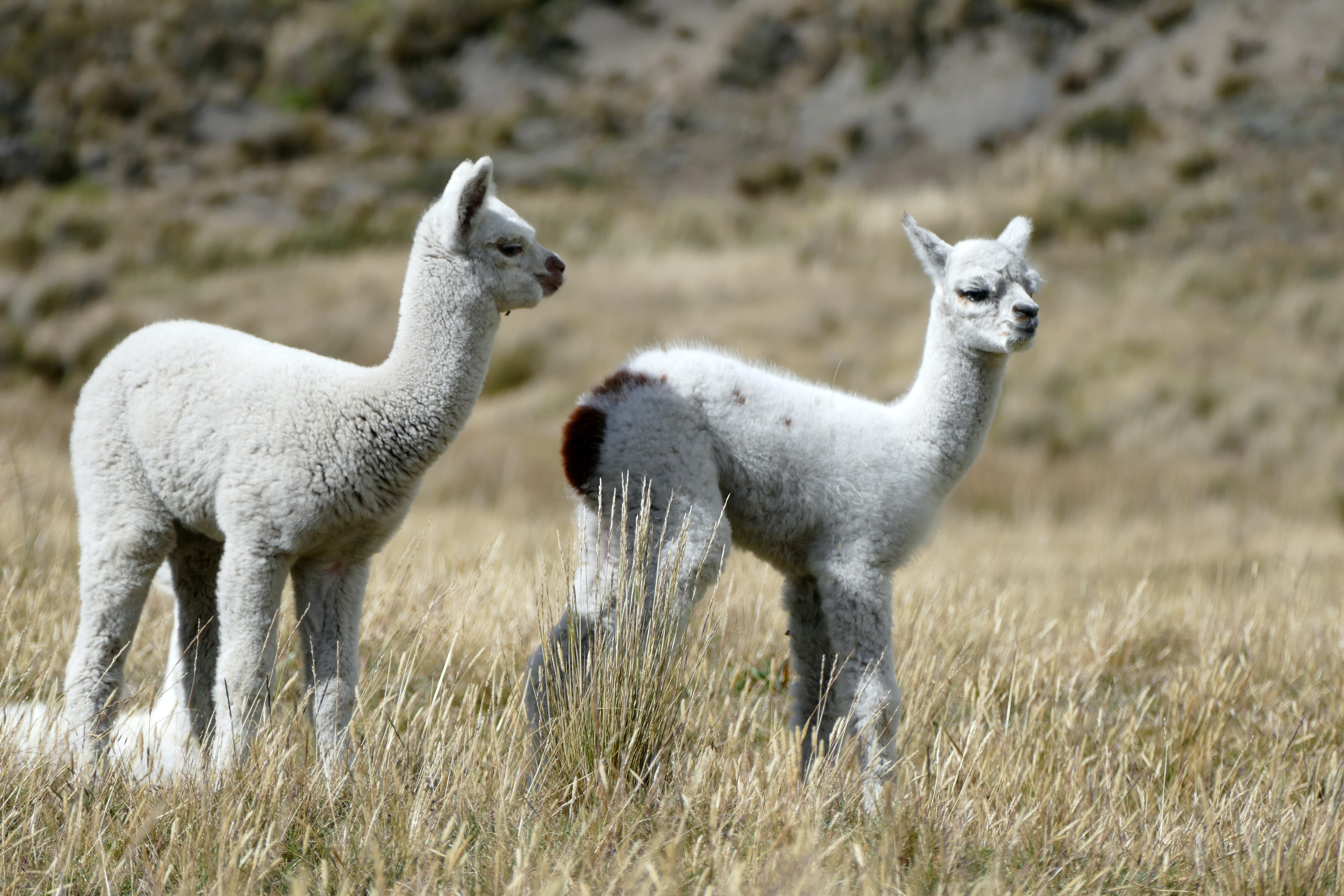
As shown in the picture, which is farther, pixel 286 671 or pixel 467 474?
pixel 467 474

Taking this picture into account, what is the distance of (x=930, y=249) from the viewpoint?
14.1ft

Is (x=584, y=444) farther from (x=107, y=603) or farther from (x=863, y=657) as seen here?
(x=107, y=603)

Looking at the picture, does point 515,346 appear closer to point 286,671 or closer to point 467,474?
point 467,474

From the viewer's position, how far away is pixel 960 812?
3633mm

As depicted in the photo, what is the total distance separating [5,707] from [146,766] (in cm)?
58

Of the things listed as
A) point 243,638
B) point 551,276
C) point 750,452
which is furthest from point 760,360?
point 243,638

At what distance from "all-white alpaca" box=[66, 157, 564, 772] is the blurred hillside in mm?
9857

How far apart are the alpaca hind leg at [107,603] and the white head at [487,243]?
1.34 meters

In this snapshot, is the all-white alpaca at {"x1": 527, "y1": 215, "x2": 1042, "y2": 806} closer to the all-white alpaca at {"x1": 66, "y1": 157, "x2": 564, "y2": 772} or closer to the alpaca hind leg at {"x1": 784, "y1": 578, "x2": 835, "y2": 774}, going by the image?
the alpaca hind leg at {"x1": 784, "y1": 578, "x2": 835, "y2": 774}

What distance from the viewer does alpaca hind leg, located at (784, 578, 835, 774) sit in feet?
13.9

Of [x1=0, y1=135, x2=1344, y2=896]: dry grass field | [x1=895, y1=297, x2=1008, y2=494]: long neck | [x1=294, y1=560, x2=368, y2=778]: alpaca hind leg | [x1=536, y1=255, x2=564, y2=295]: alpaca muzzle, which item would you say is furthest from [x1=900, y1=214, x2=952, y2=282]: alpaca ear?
[x1=294, y1=560, x2=368, y2=778]: alpaca hind leg

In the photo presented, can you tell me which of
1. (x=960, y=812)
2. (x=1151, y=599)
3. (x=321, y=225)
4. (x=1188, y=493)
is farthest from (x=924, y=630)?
(x=321, y=225)

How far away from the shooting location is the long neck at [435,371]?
3.70 metres

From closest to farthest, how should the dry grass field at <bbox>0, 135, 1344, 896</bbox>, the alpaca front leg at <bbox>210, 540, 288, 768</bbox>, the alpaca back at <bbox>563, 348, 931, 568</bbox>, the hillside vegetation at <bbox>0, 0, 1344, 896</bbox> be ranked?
the dry grass field at <bbox>0, 135, 1344, 896</bbox>, the hillside vegetation at <bbox>0, 0, 1344, 896</bbox>, the alpaca front leg at <bbox>210, 540, 288, 768</bbox>, the alpaca back at <bbox>563, 348, 931, 568</bbox>
